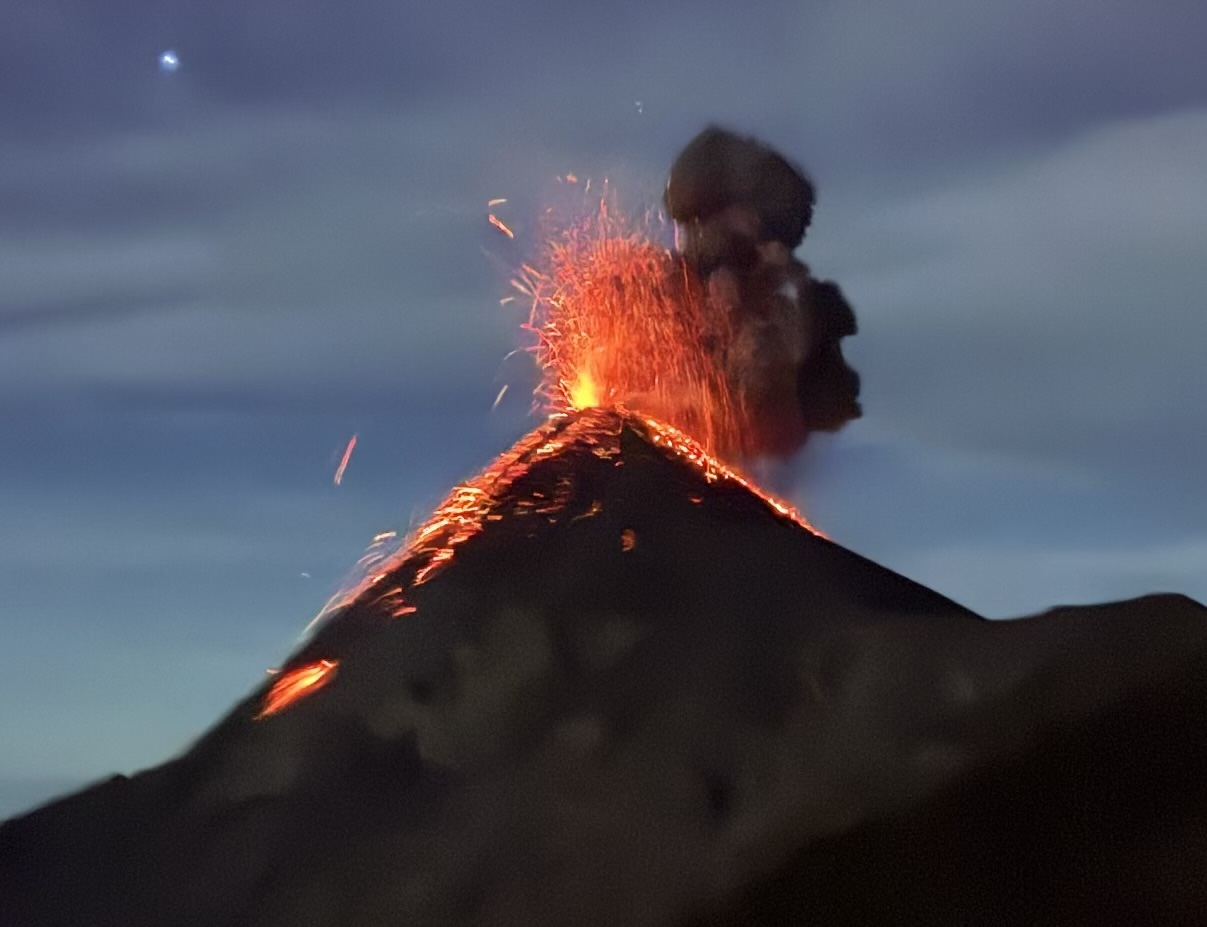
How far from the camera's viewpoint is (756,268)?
11367 mm

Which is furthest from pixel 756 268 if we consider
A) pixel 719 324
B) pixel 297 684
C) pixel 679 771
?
pixel 679 771

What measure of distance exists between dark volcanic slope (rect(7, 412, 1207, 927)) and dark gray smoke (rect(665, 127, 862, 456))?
4733 millimetres

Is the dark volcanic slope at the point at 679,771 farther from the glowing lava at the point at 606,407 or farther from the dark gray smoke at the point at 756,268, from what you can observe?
the dark gray smoke at the point at 756,268

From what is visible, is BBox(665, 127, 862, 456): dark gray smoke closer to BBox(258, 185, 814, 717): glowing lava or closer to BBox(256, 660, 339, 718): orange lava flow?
BBox(258, 185, 814, 717): glowing lava

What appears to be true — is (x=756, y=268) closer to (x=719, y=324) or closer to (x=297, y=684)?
(x=719, y=324)

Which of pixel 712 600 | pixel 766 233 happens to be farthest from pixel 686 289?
pixel 712 600

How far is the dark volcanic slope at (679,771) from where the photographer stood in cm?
567

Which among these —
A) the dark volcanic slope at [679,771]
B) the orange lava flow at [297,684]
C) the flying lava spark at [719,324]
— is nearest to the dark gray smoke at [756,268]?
the flying lava spark at [719,324]

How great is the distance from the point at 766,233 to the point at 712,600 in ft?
17.7

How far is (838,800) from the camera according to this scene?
5.66 meters

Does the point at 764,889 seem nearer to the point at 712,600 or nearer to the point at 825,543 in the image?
the point at 712,600

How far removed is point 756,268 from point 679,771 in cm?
617

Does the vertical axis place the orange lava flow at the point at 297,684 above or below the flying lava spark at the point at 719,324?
below

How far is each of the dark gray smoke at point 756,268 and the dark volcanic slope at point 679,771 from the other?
4.73 m
